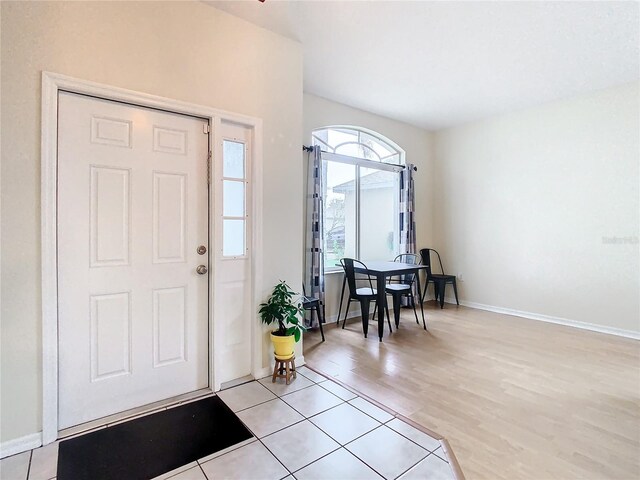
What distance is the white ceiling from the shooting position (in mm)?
2449

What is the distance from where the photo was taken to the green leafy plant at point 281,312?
2.59 m

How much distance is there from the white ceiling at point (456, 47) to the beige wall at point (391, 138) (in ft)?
0.66

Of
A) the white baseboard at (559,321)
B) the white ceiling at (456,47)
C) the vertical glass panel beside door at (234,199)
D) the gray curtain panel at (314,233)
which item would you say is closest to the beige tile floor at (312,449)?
the vertical glass panel beside door at (234,199)

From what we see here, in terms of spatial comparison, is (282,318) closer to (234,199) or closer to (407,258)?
(234,199)

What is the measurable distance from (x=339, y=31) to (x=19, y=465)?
11.4 feet

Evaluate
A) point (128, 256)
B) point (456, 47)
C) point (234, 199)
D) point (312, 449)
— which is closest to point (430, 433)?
point (312, 449)

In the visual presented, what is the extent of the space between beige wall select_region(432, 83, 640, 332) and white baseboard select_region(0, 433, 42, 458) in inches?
203

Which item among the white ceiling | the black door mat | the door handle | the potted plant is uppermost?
the white ceiling

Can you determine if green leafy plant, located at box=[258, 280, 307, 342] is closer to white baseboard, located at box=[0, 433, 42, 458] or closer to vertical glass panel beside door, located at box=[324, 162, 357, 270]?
white baseboard, located at box=[0, 433, 42, 458]

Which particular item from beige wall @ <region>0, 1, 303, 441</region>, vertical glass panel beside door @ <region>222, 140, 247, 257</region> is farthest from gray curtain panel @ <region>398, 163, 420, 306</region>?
vertical glass panel beside door @ <region>222, 140, 247, 257</region>

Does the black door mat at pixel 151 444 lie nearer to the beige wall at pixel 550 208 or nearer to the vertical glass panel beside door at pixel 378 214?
the vertical glass panel beside door at pixel 378 214

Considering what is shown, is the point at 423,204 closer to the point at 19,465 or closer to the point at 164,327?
the point at 164,327

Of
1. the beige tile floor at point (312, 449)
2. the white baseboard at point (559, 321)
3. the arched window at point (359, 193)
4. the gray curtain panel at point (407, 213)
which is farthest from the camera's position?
the gray curtain panel at point (407, 213)

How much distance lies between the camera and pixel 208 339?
2449 millimetres
